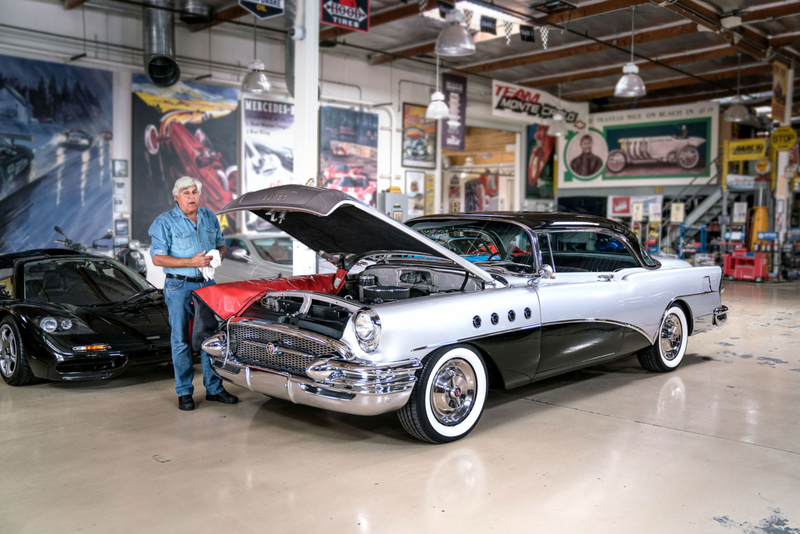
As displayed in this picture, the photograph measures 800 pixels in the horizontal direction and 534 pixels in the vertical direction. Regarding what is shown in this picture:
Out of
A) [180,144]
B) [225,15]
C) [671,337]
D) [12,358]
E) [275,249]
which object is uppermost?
[225,15]

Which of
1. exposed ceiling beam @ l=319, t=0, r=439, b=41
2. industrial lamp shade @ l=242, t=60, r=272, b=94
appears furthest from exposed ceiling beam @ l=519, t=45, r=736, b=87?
industrial lamp shade @ l=242, t=60, r=272, b=94

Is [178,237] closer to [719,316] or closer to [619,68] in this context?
[719,316]

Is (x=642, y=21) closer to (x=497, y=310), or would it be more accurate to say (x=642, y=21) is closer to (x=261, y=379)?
(x=497, y=310)

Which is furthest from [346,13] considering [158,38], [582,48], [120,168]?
[582,48]

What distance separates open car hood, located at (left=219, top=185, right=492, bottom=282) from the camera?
3480mm

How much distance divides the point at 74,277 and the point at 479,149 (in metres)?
16.1

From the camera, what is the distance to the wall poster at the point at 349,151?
12898 mm

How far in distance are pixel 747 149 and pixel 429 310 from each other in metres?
14.0

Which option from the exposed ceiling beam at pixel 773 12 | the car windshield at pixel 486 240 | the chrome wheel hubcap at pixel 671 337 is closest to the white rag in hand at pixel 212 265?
the car windshield at pixel 486 240

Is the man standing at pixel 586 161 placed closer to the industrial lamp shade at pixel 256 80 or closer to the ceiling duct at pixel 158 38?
the industrial lamp shade at pixel 256 80

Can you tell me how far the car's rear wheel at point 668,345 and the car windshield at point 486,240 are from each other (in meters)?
1.55

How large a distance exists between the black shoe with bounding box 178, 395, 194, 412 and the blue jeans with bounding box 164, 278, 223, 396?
27mm

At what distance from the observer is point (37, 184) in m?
9.30

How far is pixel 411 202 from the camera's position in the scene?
14578 mm
